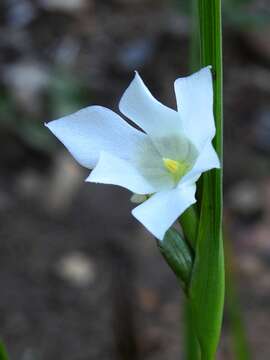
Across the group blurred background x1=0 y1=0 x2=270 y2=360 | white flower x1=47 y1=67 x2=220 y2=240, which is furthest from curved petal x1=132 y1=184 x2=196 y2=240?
blurred background x1=0 y1=0 x2=270 y2=360

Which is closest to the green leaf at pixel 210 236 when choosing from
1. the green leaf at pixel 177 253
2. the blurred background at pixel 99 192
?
the green leaf at pixel 177 253

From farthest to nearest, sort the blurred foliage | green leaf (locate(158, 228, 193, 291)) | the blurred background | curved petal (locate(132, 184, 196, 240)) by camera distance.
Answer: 1. the blurred foliage
2. the blurred background
3. green leaf (locate(158, 228, 193, 291))
4. curved petal (locate(132, 184, 196, 240))

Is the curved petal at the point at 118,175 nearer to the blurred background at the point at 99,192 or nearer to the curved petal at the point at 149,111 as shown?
the curved petal at the point at 149,111

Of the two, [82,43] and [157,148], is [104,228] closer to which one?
[82,43]

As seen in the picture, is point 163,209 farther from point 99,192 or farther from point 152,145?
point 99,192

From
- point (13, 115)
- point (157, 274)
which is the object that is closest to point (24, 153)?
point (13, 115)

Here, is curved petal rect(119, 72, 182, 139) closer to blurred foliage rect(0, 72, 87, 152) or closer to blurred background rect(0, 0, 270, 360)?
blurred background rect(0, 0, 270, 360)
